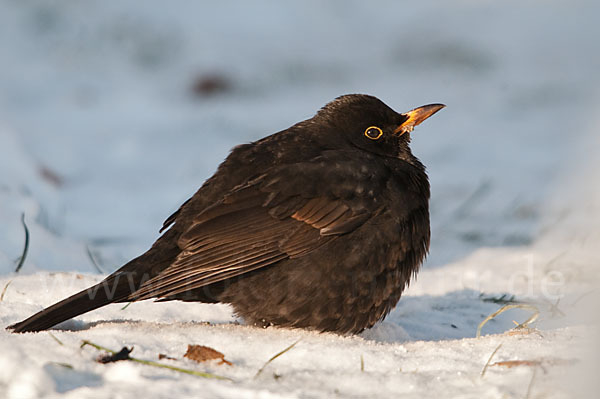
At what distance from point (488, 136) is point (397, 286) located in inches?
202

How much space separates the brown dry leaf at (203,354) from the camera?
2.77 metres

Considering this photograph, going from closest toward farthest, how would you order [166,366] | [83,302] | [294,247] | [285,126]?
[166,366] → [83,302] → [294,247] → [285,126]

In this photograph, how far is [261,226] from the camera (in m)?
3.48

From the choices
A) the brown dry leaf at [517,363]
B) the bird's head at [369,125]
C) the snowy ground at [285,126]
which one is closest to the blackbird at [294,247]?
the snowy ground at [285,126]

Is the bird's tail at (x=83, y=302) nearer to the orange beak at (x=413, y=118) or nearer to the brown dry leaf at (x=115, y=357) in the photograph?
the brown dry leaf at (x=115, y=357)

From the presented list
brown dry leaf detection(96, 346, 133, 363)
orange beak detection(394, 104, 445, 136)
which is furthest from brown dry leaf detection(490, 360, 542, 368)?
orange beak detection(394, 104, 445, 136)

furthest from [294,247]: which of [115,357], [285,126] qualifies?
[285,126]

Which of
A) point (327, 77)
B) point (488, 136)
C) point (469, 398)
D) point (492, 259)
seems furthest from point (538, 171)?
point (469, 398)

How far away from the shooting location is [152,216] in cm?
677

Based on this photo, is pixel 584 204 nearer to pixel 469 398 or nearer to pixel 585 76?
pixel 585 76

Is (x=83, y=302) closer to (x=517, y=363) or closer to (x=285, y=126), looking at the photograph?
(x=517, y=363)

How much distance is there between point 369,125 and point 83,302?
169 centimetres

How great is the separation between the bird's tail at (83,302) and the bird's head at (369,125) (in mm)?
1321

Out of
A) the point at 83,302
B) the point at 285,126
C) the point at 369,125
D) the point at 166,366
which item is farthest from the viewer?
the point at 285,126
